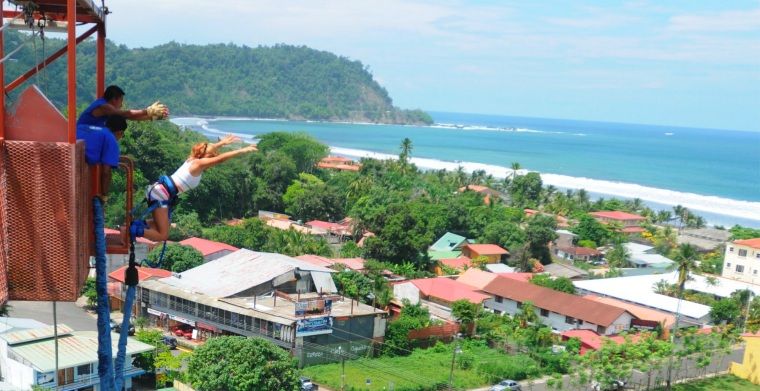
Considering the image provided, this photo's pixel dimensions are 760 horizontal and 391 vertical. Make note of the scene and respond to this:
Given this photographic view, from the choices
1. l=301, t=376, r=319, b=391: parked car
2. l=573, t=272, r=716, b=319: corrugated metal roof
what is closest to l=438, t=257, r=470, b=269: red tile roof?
l=573, t=272, r=716, b=319: corrugated metal roof

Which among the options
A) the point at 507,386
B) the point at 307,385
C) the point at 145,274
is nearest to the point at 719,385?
the point at 507,386

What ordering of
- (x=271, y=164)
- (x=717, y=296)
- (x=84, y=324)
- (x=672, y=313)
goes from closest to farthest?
1. (x=84, y=324)
2. (x=672, y=313)
3. (x=717, y=296)
4. (x=271, y=164)

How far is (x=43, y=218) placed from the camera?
3.29 metres

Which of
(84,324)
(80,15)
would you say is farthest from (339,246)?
(80,15)

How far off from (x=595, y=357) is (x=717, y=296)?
40.0 feet

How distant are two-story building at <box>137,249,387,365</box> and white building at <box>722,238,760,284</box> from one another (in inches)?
784

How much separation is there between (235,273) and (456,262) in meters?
13.0

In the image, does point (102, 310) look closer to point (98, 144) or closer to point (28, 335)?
point (98, 144)

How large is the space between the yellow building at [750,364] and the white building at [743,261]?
11049 mm

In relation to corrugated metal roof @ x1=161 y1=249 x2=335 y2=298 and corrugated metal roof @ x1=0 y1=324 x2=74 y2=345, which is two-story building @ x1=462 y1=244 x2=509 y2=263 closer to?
corrugated metal roof @ x1=161 y1=249 x2=335 y2=298

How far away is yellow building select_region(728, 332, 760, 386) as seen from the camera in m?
20.6

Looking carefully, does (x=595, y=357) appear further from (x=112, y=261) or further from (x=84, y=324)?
(x=112, y=261)

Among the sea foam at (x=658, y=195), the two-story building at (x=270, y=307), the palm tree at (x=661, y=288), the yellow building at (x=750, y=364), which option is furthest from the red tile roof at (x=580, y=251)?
the sea foam at (x=658, y=195)

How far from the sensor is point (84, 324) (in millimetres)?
20875
